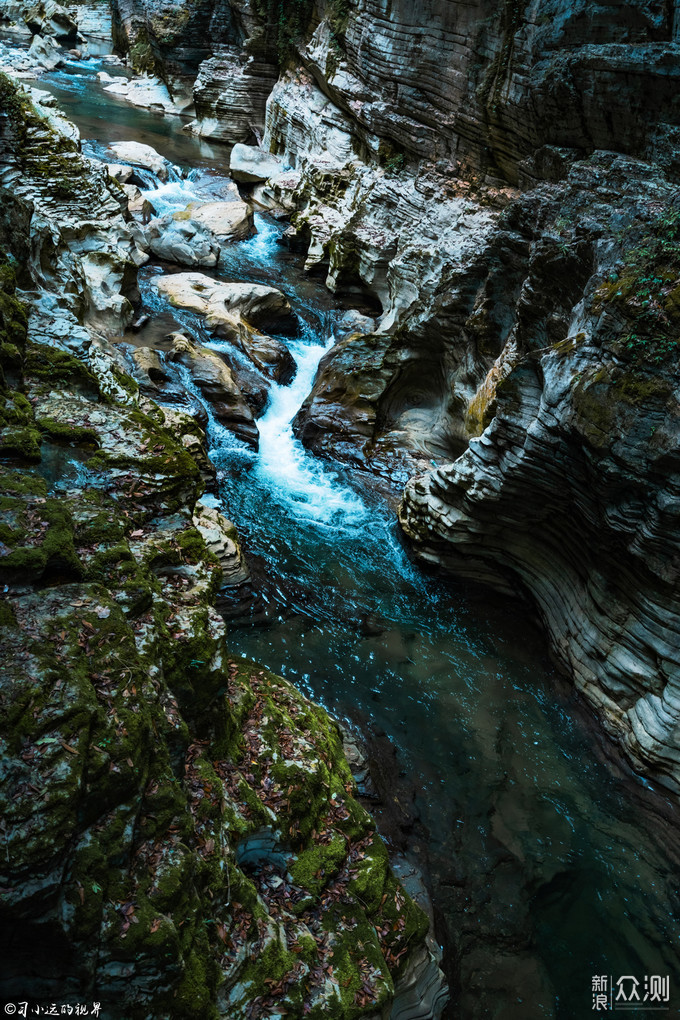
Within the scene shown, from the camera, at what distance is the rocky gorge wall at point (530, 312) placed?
22.8 feet

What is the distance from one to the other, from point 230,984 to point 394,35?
17.8 meters

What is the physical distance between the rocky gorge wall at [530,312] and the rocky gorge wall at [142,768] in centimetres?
392

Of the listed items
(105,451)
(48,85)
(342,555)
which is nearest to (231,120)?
(48,85)

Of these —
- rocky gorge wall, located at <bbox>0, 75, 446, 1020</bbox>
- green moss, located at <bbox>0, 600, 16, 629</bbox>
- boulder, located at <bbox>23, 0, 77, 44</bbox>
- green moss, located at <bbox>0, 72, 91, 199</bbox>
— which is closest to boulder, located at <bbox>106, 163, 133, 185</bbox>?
green moss, located at <bbox>0, 72, 91, 199</bbox>

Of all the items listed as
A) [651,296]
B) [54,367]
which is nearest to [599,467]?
[651,296]

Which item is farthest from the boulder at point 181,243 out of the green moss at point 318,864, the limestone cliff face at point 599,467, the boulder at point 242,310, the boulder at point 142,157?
the green moss at point 318,864

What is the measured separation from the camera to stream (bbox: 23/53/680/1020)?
223 inches

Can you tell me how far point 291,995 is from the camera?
3.82 m

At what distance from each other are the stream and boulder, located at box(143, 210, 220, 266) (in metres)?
4.63

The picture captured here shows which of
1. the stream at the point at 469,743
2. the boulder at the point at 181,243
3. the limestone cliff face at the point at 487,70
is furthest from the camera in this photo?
the boulder at the point at 181,243

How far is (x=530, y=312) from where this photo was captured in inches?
365

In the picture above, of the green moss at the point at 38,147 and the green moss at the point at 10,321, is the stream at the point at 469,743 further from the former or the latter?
the green moss at the point at 10,321

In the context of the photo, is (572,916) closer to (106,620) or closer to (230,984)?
(230,984)

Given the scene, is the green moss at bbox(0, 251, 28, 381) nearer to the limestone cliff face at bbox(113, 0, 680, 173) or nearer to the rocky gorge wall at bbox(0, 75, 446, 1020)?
the rocky gorge wall at bbox(0, 75, 446, 1020)
